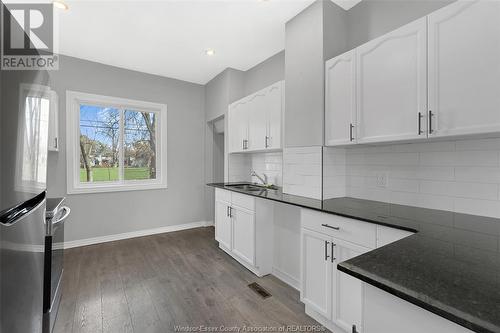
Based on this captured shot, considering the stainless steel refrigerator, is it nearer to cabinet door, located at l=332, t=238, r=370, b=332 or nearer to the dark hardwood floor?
the dark hardwood floor

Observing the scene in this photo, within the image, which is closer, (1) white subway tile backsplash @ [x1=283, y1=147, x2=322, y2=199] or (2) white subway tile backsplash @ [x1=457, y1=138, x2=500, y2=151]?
(2) white subway tile backsplash @ [x1=457, y1=138, x2=500, y2=151]

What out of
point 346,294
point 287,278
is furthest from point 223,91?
point 346,294

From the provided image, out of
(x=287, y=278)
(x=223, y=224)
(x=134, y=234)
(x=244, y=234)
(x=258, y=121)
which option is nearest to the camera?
(x=287, y=278)

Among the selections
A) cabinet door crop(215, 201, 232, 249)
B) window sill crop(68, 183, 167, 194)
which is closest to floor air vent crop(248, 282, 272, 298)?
cabinet door crop(215, 201, 232, 249)

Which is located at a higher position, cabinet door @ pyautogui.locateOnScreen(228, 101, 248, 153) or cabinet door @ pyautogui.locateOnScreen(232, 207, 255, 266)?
cabinet door @ pyautogui.locateOnScreen(228, 101, 248, 153)

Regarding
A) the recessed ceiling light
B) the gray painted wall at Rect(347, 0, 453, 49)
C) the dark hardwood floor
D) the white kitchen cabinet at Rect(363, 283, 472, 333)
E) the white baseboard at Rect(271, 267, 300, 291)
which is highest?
the recessed ceiling light

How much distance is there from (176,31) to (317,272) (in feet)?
9.59

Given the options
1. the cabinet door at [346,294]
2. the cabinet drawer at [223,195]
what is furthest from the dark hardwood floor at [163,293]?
the cabinet drawer at [223,195]

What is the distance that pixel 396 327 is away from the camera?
2.31 feet

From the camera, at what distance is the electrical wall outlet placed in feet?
6.28

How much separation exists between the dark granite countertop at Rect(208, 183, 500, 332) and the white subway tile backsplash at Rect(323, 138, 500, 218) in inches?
6.7

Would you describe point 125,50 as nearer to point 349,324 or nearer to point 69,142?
point 69,142

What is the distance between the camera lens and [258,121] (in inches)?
114

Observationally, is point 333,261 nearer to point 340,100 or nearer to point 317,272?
point 317,272
